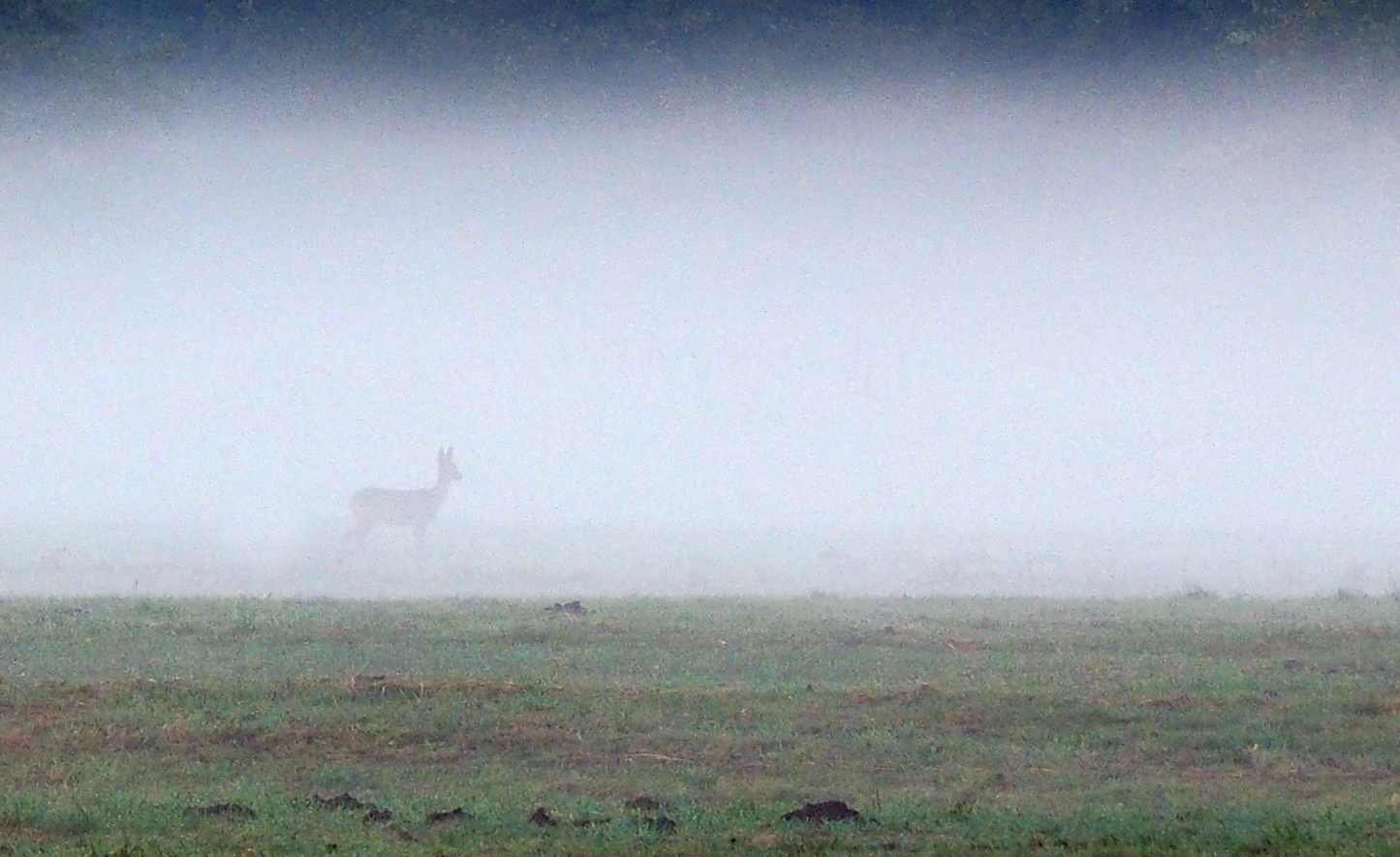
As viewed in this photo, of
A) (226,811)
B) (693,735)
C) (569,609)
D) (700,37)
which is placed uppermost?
(700,37)

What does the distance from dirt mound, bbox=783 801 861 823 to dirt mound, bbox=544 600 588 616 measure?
894 centimetres

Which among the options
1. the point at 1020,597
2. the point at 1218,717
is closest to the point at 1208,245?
the point at 1020,597

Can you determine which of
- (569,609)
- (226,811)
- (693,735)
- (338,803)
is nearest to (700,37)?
(569,609)

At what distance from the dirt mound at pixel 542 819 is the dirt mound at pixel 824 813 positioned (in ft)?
4.29

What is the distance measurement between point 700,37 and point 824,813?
137 ft

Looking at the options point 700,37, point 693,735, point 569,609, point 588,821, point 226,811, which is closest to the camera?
point 588,821

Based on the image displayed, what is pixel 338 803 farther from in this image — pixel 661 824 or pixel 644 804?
pixel 661 824

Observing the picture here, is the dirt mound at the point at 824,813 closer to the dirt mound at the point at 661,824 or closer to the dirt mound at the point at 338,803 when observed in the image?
the dirt mound at the point at 661,824

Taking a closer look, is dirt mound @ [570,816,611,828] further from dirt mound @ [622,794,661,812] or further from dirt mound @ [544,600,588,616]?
dirt mound @ [544,600,588,616]

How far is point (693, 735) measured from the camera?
13383 millimetres

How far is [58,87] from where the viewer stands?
1877 inches

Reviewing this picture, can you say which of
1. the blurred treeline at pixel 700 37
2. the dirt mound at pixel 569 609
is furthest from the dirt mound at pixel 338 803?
the blurred treeline at pixel 700 37

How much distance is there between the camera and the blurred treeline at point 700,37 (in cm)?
4538

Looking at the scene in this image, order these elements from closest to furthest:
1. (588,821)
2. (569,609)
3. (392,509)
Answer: (588,821), (569,609), (392,509)
